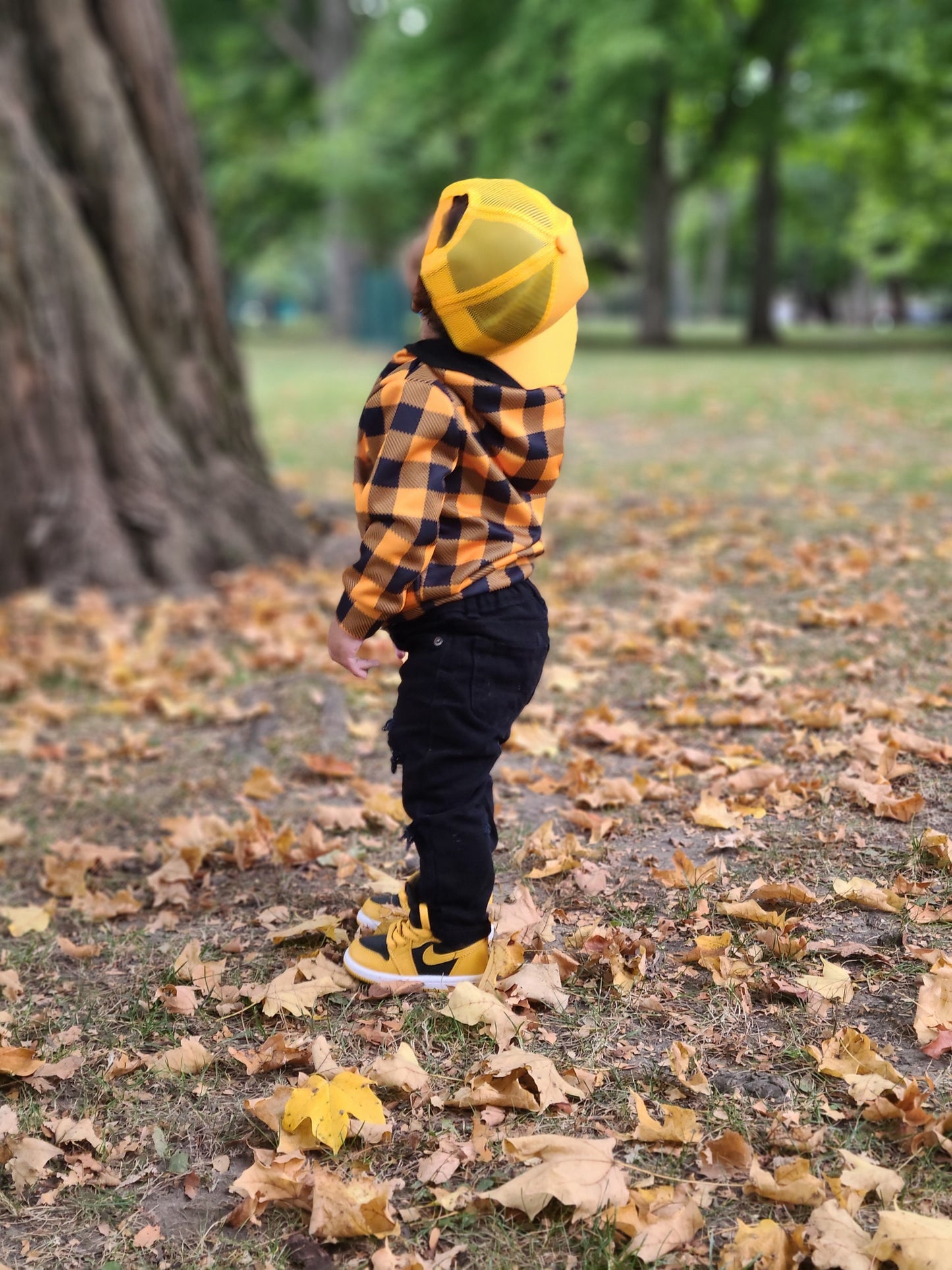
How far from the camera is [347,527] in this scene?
7.50 meters

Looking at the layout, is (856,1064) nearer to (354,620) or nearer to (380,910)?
(380,910)

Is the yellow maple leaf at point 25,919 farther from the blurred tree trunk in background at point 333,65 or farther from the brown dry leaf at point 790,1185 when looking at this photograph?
the blurred tree trunk in background at point 333,65

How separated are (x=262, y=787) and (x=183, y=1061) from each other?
4.76 feet

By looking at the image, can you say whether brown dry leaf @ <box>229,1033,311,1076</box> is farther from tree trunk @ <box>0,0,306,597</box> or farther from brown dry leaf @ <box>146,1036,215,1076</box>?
tree trunk @ <box>0,0,306,597</box>

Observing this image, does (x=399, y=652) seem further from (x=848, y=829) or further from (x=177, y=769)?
(x=177, y=769)

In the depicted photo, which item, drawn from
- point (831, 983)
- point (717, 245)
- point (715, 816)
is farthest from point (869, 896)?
point (717, 245)

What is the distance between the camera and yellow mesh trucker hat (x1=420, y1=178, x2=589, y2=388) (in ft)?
7.48

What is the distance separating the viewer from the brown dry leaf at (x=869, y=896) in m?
2.74

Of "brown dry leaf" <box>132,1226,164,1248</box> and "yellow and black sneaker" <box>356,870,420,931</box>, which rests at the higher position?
"yellow and black sneaker" <box>356,870,420,931</box>

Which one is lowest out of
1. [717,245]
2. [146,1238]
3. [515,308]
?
[146,1238]

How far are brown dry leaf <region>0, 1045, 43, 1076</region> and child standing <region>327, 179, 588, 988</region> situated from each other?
835 mm

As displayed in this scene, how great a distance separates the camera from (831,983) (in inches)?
98.1

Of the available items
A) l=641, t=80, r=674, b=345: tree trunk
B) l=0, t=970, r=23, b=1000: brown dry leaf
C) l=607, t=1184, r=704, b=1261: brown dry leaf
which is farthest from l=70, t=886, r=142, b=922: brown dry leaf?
l=641, t=80, r=674, b=345: tree trunk

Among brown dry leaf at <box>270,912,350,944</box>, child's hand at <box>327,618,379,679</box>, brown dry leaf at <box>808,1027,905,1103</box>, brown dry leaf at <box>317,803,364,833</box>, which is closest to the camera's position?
brown dry leaf at <box>808,1027,905,1103</box>
